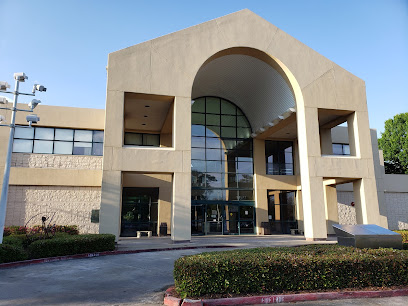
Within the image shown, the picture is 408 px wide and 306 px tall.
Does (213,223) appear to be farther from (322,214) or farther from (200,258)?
(200,258)

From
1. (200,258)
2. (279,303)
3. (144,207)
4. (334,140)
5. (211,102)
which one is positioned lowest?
(279,303)

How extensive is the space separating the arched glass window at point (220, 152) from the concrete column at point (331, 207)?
578 centimetres

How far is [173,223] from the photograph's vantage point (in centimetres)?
1777

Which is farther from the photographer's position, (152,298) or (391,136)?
(391,136)

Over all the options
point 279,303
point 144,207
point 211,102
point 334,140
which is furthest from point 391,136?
point 279,303

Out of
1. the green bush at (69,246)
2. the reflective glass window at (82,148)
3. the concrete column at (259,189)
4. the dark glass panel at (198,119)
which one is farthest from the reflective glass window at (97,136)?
the concrete column at (259,189)

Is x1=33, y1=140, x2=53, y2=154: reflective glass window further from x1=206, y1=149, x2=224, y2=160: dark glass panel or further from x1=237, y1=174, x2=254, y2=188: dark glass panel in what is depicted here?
x1=237, y1=174, x2=254, y2=188: dark glass panel

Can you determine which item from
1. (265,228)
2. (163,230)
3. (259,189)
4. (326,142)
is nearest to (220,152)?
(259,189)

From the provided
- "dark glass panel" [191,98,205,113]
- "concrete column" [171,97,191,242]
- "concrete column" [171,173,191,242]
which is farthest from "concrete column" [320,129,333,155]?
"concrete column" [171,173,191,242]

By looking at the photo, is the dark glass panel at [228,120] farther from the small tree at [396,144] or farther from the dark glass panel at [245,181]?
the small tree at [396,144]

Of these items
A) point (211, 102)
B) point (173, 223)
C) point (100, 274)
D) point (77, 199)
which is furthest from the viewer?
point (211, 102)

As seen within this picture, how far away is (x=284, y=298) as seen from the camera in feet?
22.4

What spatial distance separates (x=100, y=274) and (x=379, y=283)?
24.9ft

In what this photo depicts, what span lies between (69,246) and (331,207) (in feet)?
63.3
